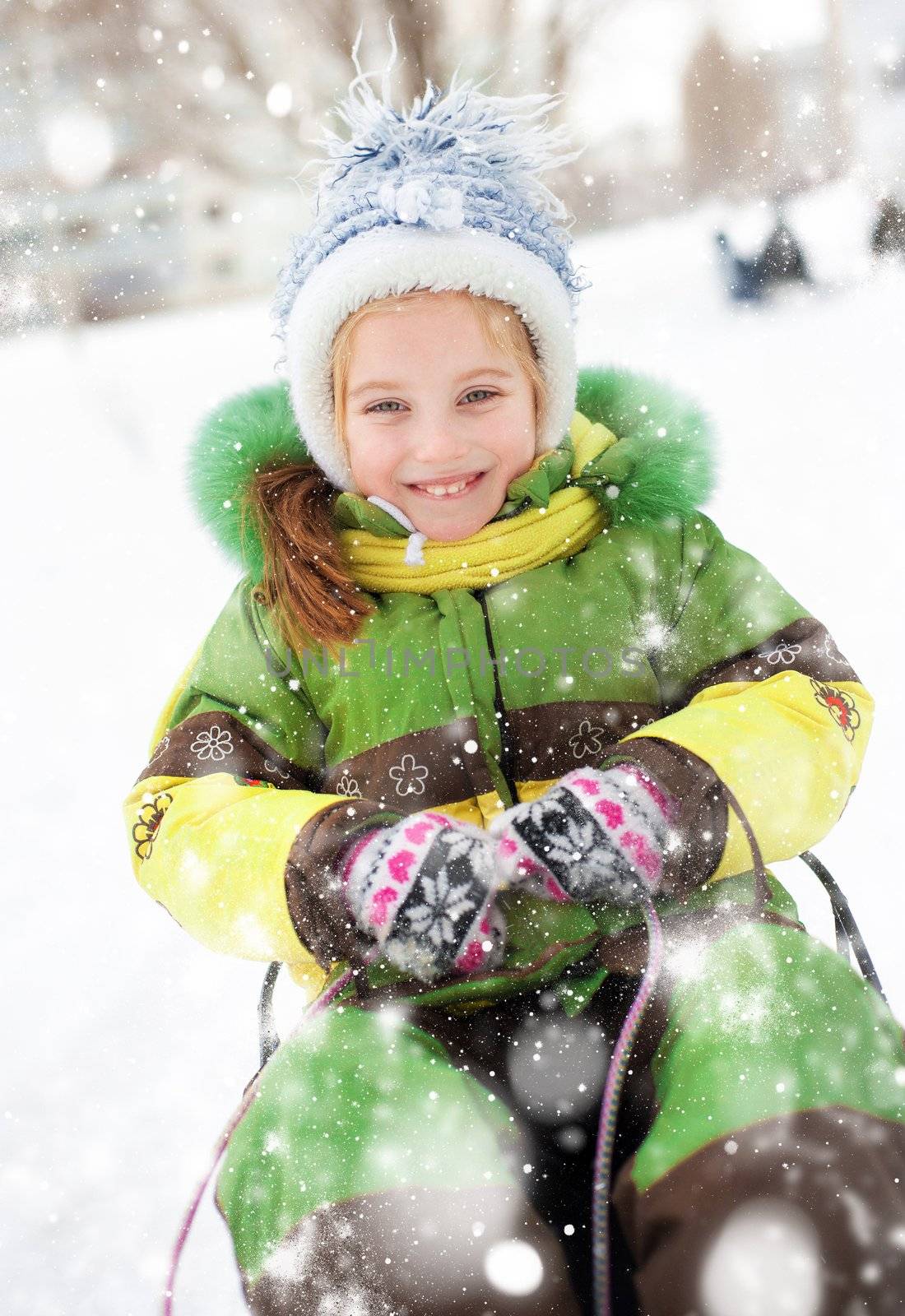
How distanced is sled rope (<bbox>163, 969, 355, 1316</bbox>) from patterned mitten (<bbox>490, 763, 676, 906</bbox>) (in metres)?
0.24

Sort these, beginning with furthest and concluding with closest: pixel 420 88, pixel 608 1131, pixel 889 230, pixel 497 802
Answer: pixel 889 230, pixel 420 88, pixel 497 802, pixel 608 1131

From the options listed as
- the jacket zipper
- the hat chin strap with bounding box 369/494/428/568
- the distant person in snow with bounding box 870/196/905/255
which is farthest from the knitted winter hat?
the distant person in snow with bounding box 870/196/905/255

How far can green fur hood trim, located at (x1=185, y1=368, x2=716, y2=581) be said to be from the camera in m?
1.43

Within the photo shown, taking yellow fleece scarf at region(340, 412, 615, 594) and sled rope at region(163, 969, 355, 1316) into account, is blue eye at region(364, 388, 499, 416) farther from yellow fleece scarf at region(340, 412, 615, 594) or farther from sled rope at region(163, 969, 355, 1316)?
sled rope at region(163, 969, 355, 1316)

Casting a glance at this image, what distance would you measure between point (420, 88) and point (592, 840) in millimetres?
5708

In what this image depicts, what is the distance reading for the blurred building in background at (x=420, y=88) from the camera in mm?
5930

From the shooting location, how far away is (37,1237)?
4.47 ft

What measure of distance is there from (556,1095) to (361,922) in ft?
0.93

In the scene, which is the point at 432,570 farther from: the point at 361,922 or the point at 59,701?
the point at 59,701

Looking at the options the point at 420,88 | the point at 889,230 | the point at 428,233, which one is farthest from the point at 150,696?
the point at 889,230

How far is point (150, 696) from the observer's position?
112 inches

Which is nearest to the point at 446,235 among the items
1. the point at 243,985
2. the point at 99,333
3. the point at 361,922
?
the point at 361,922

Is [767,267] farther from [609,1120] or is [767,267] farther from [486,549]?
[609,1120]
